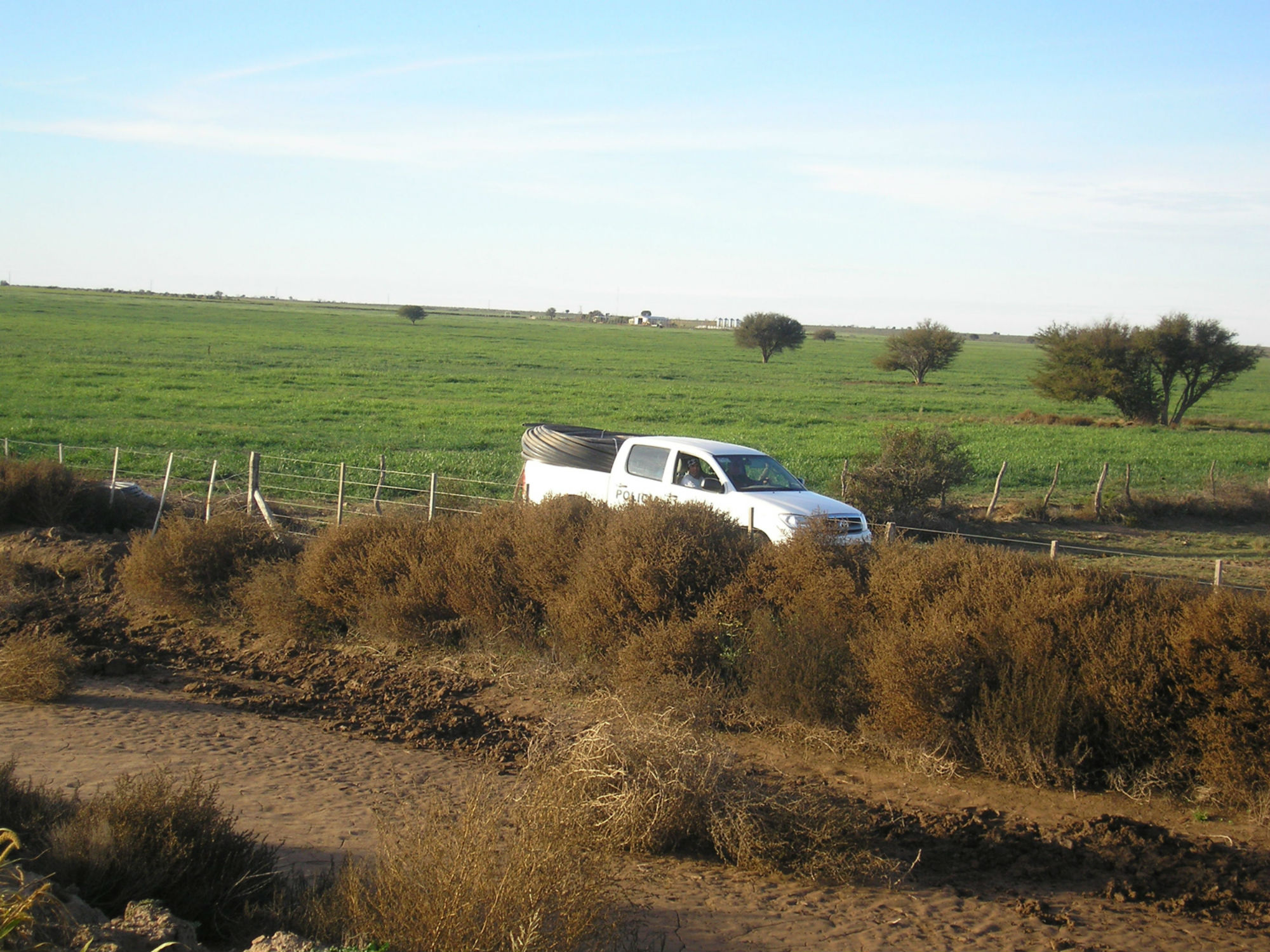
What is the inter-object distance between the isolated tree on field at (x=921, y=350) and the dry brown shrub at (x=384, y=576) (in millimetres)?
53598

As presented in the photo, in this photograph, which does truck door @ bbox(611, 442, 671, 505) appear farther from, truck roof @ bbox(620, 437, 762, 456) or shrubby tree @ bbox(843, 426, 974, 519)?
shrubby tree @ bbox(843, 426, 974, 519)

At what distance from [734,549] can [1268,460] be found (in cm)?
2630

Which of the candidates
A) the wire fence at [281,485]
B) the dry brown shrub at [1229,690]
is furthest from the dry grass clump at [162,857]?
the wire fence at [281,485]

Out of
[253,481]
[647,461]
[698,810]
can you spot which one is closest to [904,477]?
[647,461]

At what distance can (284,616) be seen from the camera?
11.5 m

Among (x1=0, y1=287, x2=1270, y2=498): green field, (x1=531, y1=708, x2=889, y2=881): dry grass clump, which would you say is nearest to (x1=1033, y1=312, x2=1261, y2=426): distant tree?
(x1=0, y1=287, x2=1270, y2=498): green field

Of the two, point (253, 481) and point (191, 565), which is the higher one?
point (253, 481)

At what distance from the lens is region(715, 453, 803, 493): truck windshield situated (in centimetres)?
1227

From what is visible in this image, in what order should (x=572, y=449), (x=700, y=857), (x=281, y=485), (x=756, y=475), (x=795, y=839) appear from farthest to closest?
1. (x=281, y=485)
2. (x=572, y=449)
3. (x=756, y=475)
4. (x=700, y=857)
5. (x=795, y=839)

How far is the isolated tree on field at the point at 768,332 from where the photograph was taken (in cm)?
7962

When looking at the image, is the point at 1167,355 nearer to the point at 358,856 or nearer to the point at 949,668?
the point at 949,668

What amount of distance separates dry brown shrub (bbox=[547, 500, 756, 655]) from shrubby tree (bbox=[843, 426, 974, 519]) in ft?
29.7

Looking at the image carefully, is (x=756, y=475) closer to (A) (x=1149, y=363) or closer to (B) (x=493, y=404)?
(B) (x=493, y=404)

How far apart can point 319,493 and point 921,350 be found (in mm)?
50531
